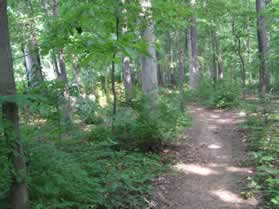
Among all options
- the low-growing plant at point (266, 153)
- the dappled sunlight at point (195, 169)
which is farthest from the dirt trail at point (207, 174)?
the low-growing plant at point (266, 153)

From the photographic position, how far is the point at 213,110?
12.2 metres

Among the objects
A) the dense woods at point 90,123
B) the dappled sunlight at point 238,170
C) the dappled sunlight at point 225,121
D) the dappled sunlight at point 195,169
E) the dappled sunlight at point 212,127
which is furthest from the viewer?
the dappled sunlight at point 225,121

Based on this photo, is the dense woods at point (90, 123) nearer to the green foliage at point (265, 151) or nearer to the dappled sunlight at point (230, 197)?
the green foliage at point (265, 151)

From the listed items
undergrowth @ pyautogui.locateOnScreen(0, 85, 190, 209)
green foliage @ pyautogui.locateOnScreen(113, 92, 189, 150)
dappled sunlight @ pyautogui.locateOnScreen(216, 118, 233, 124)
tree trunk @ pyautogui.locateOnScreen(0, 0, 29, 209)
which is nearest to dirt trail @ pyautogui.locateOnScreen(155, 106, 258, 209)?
undergrowth @ pyautogui.locateOnScreen(0, 85, 190, 209)

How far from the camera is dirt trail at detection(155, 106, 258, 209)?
4.28 meters

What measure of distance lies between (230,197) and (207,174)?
980 mm

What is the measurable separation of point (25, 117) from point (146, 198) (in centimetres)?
207

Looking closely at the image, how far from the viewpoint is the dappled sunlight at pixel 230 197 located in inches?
164

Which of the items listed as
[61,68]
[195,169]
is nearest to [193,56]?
[61,68]

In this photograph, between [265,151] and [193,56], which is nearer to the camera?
[265,151]

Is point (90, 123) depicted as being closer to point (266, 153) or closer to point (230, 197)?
point (266, 153)

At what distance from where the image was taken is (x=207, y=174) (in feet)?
17.5

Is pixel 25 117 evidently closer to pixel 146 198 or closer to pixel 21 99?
pixel 21 99

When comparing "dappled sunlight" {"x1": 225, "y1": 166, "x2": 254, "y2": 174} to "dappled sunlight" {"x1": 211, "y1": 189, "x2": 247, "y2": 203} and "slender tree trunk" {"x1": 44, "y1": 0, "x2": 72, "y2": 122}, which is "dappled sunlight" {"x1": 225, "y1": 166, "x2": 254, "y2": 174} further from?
"slender tree trunk" {"x1": 44, "y1": 0, "x2": 72, "y2": 122}
